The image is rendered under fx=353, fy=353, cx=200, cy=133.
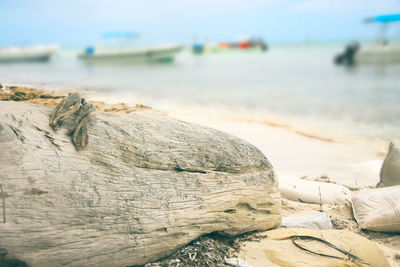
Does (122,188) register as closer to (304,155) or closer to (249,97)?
(304,155)

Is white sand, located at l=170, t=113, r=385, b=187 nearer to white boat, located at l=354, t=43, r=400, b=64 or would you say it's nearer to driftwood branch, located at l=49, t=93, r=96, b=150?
driftwood branch, located at l=49, t=93, r=96, b=150

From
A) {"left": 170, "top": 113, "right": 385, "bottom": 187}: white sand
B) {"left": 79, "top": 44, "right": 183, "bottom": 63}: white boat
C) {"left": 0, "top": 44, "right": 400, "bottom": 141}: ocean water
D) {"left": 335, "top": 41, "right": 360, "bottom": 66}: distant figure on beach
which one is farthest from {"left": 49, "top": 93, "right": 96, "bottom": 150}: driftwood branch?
{"left": 335, "top": 41, "right": 360, "bottom": 66}: distant figure on beach

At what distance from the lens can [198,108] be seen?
3.57 metres

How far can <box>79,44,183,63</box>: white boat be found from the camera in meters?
19.9

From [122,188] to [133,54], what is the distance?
20.0 m

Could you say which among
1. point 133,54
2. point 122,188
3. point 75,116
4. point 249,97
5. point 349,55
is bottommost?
point 122,188

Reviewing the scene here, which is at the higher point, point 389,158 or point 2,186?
point 2,186

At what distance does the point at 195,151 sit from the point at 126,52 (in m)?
19.6

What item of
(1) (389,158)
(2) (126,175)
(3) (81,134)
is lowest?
(1) (389,158)

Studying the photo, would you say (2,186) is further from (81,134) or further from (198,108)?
(198,108)

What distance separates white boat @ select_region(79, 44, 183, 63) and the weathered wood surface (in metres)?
15.8

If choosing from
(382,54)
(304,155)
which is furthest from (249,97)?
(382,54)

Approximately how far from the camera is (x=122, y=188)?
2.20m

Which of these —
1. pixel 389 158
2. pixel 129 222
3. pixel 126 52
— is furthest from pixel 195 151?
pixel 126 52
